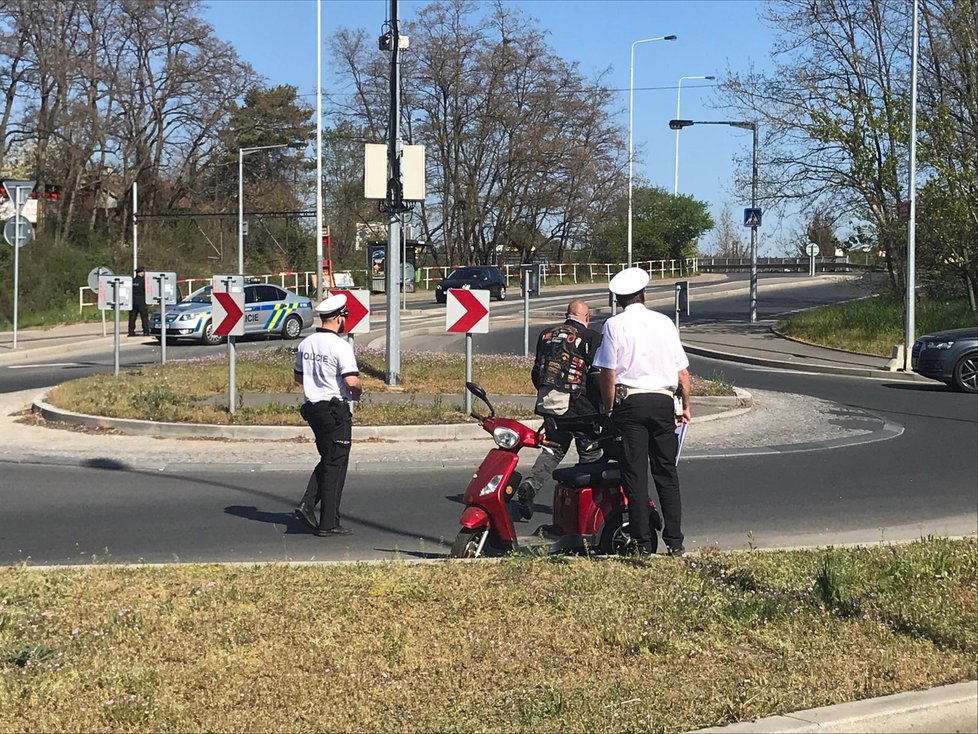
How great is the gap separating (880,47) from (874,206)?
15.3ft

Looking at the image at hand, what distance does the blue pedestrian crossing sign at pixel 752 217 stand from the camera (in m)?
34.6

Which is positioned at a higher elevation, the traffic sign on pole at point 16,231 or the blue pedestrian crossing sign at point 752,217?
the blue pedestrian crossing sign at point 752,217

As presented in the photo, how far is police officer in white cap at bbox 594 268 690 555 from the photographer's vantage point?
6.81 metres

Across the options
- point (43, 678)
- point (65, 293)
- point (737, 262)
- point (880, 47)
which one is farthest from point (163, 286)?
point (737, 262)

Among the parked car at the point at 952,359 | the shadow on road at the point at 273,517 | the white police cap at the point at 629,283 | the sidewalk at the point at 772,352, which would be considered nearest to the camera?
the white police cap at the point at 629,283

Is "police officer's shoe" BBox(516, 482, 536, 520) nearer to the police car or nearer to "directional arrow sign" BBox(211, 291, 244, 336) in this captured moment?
"directional arrow sign" BBox(211, 291, 244, 336)

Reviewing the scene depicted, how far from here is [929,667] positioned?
505 cm

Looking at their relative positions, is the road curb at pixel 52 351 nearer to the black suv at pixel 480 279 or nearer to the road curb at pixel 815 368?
the road curb at pixel 815 368

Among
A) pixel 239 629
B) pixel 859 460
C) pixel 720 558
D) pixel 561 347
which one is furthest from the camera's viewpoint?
pixel 859 460

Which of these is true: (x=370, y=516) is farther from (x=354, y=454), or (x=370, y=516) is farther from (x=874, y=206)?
(x=874, y=206)

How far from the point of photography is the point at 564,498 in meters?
7.38

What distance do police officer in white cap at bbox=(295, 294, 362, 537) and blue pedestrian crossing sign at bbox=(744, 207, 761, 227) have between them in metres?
27.9

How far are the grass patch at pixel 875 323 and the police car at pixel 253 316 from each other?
14.1m

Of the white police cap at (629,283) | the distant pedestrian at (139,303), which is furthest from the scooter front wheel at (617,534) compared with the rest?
the distant pedestrian at (139,303)
